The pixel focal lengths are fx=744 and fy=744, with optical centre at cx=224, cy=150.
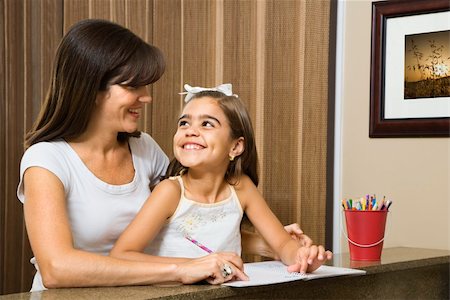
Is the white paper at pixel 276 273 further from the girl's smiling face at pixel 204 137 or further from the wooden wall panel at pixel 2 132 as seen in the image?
the wooden wall panel at pixel 2 132

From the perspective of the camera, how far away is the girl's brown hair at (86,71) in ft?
6.30

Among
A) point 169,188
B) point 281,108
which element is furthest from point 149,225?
point 281,108

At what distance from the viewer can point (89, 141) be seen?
6.67 ft

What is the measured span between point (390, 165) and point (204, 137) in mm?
1093

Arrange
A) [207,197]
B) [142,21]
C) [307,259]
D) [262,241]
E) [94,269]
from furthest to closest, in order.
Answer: [142,21] → [262,241] → [207,197] → [307,259] → [94,269]

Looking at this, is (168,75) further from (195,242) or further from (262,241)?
(195,242)

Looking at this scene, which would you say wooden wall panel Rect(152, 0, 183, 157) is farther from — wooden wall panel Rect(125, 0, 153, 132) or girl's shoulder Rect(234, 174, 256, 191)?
girl's shoulder Rect(234, 174, 256, 191)

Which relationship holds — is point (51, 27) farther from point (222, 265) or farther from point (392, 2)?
point (222, 265)

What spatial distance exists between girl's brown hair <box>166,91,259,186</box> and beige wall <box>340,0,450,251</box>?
2.64 feet

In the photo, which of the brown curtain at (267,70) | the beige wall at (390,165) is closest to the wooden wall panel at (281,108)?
the brown curtain at (267,70)

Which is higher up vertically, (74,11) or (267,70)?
(74,11)

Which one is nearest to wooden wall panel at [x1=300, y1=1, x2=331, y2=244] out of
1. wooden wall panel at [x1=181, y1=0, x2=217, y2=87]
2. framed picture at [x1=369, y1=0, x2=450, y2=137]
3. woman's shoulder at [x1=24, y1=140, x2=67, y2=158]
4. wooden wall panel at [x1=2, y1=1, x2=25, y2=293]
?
framed picture at [x1=369, y1=0, x2=450, y2=137]

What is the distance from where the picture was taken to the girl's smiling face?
1942mm

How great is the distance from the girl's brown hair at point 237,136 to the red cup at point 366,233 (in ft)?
1.05
